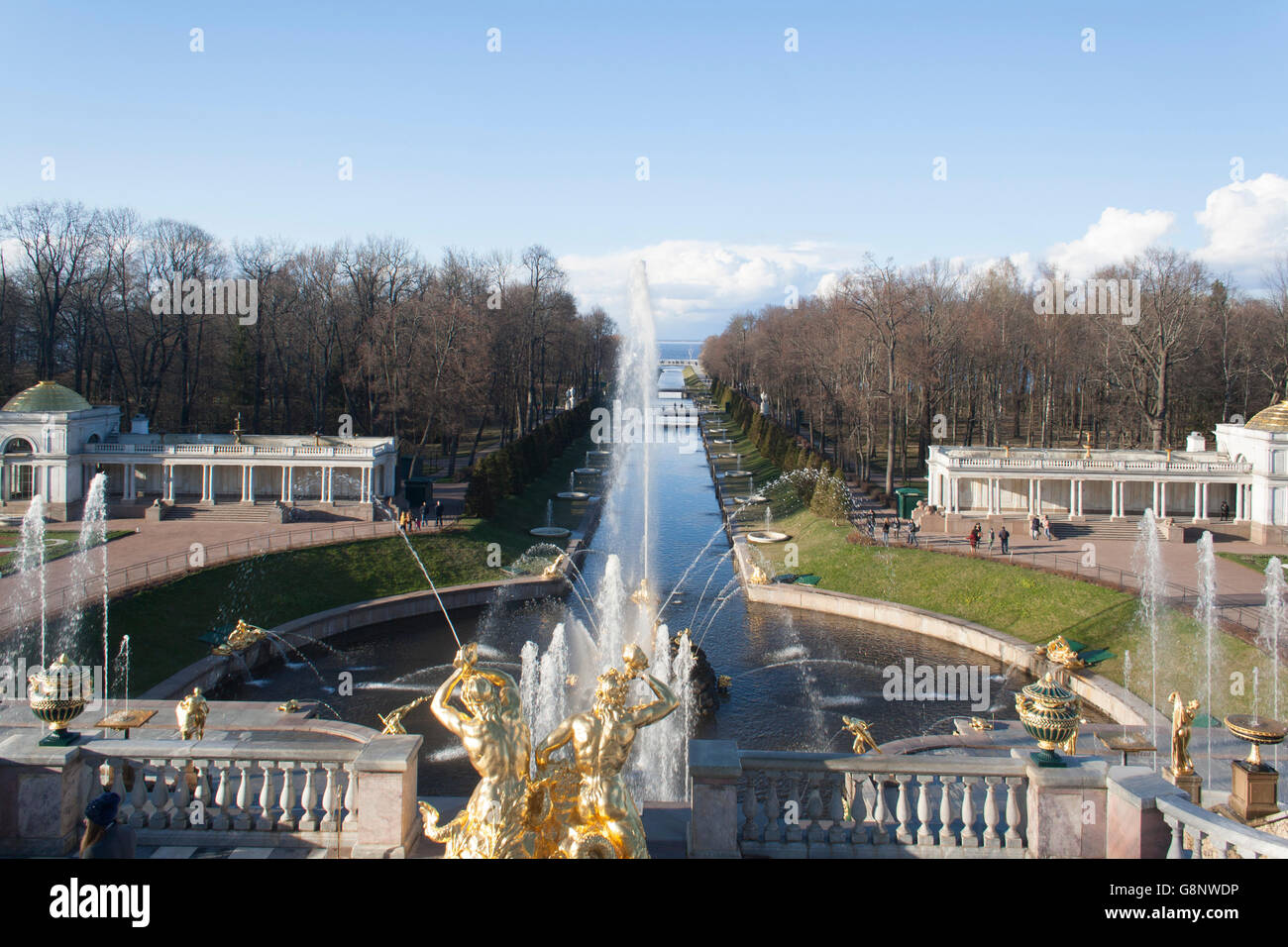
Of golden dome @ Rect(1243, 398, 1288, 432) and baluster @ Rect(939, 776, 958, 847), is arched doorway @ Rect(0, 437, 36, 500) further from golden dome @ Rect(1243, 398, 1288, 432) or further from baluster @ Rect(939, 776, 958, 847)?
golden dome @ Rect(1243, 398, 1288, 432)

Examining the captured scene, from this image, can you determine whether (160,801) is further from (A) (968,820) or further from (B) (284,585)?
(B) (284,585)

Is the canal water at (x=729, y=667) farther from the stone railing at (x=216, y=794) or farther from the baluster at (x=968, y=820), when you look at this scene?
the baluster at (x=968, y=820)

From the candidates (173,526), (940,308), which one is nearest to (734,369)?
(940,308)

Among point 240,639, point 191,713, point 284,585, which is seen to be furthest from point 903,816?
point 284,585

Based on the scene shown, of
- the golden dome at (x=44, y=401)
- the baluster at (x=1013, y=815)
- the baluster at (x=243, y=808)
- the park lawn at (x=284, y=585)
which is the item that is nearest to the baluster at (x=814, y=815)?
the baluster at (x=1013, y=815)

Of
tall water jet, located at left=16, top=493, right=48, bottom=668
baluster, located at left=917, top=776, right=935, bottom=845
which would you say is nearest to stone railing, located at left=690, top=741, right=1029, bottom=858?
baluster, located at left=917, top=776, right=935, bottom=845
